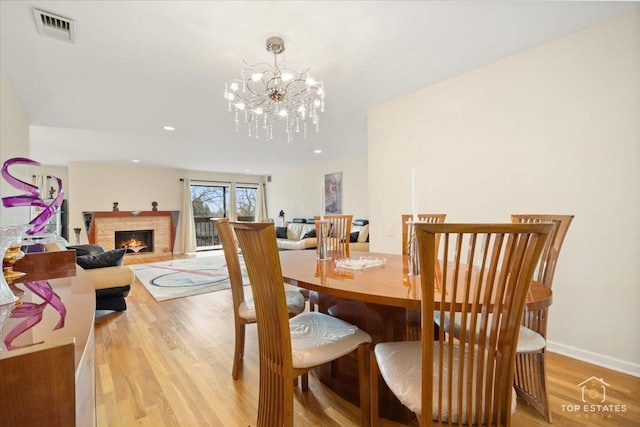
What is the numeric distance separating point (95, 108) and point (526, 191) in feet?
14.2

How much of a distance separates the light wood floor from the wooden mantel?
5.26 m

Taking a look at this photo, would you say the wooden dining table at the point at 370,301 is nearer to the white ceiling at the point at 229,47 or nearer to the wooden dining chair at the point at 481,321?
the wooden dining chair at the point at 481,321

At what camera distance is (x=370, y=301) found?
1.12 meters

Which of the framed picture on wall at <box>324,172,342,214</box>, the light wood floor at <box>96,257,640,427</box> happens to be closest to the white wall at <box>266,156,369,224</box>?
the framed picture on wall at <box>324,172,342,214</box>

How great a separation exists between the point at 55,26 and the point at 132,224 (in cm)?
651

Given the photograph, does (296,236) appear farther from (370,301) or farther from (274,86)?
(370,301)

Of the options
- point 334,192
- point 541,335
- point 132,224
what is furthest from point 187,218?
point 541,335

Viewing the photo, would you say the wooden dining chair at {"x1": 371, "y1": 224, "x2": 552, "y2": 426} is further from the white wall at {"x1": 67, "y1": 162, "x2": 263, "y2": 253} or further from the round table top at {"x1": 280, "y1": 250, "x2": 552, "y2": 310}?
the white wall at {"x1": 67, "y1": 162, "x2": 263, "y2": 253}

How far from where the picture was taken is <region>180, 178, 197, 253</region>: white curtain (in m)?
7.98

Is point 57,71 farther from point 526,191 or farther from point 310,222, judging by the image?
point 310,222

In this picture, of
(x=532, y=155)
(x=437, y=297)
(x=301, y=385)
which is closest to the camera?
(x=437, y=297)

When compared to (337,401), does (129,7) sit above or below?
above

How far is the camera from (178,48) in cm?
206

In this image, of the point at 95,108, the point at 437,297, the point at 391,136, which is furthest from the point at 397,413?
the point at 95,108
